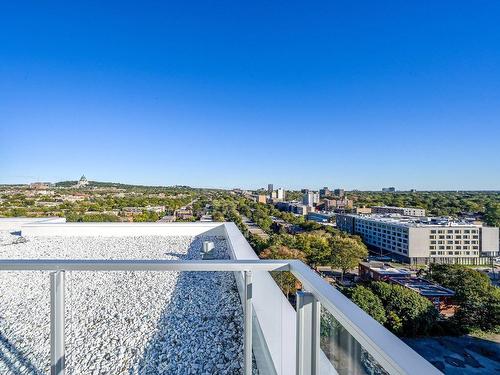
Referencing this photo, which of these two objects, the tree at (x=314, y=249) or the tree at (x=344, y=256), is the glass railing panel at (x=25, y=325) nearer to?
the tree at (x=314, y=249)

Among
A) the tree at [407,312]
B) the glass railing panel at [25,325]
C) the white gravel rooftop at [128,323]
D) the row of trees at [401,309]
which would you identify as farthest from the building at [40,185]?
the white gravel rooftop at [128,323]

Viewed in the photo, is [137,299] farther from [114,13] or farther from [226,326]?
[114,13]

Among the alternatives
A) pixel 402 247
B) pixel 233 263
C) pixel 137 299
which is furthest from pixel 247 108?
pixel 402 247

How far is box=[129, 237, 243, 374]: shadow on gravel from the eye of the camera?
6.72 ft

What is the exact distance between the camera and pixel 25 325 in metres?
2.49

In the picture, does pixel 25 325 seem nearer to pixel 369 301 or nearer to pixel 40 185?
pixel 369 301

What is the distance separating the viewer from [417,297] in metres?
12.8

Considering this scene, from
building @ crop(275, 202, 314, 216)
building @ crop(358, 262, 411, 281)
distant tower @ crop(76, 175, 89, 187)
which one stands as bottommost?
building @ crop(358, 262, 411, 281)

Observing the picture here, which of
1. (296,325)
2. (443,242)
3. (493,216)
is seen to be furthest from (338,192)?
(296,325)

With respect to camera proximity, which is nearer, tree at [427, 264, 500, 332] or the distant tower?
tree at [427, 264, 500, 332]

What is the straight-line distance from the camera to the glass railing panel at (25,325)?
1582 millimetres

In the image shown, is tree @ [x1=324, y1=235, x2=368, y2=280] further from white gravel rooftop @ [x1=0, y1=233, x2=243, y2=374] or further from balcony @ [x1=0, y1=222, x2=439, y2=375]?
white gravel rooftop @ [x1=0, y1=233, x2=243, y2=374]

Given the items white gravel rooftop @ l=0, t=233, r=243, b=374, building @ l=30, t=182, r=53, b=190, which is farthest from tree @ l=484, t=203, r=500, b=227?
building @ l=30, t=182, r=53, b=190

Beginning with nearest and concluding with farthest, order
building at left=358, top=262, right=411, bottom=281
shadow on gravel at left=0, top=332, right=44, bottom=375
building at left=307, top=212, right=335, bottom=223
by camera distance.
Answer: shadow on gravel at left=0, top=332, right=44, bottom=375
building at left=358, top=262, right=411, bottom=281
building at left=307, top=212, right=335, bottom=223
